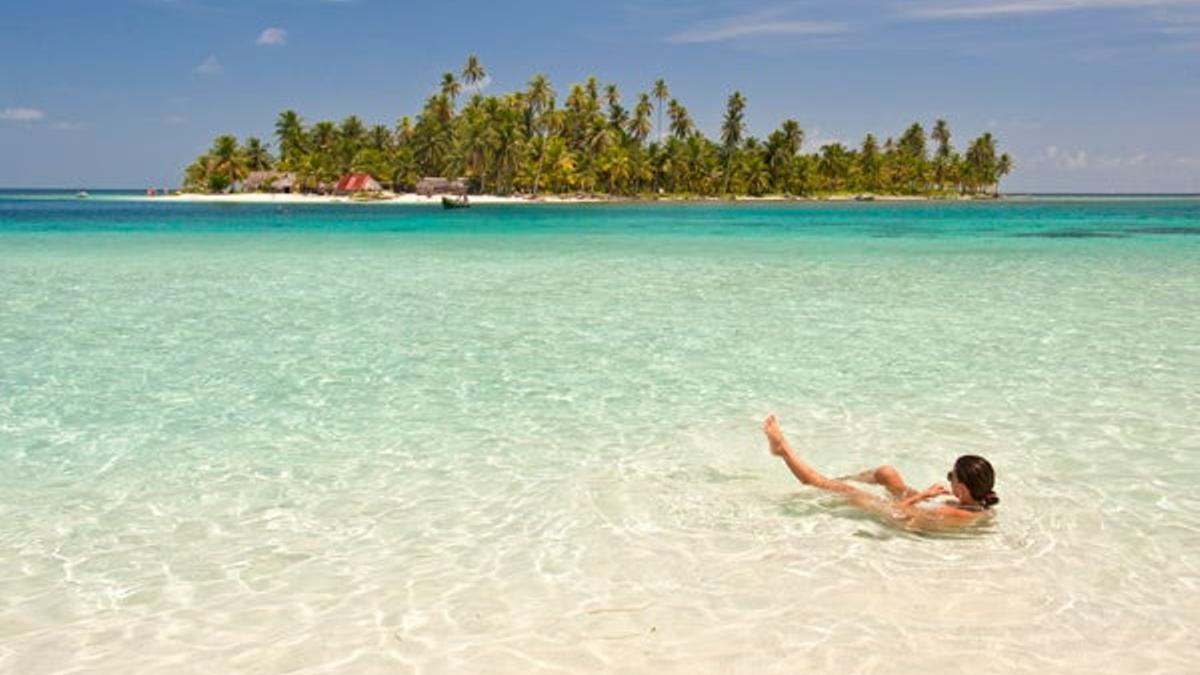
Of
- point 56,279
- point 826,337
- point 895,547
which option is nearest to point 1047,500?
point 895,547

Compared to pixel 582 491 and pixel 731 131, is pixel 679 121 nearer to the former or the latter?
pixel 731 131

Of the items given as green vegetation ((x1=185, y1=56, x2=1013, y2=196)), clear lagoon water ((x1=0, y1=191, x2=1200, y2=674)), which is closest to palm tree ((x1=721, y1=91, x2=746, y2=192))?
green vegetation ((x1=185, y1=56, x2=1013, y2=196))

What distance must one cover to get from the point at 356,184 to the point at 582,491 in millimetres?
116585

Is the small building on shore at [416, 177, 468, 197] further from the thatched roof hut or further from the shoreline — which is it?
the thatched roof hut

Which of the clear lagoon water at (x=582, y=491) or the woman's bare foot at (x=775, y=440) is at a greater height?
the woman's bare foot at (x=775, y=440)

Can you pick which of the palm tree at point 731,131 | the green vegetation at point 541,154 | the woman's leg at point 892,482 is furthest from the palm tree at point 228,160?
the woman's leg at point 892,482

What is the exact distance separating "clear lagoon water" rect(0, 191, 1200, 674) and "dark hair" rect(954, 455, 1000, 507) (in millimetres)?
245

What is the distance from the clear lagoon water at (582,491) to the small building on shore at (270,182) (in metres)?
115

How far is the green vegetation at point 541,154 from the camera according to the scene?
→ 4641 inches

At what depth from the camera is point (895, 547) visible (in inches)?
208

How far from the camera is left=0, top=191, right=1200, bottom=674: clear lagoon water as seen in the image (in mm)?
4258

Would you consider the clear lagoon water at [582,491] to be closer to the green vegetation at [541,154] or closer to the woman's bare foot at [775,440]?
the woman's bare foot at [775,440]

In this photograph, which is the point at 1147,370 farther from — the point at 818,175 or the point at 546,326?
the point at 818,175

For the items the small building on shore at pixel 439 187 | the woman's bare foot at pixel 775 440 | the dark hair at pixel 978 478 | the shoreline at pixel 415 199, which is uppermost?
the small building on shore at pixel 439 187
